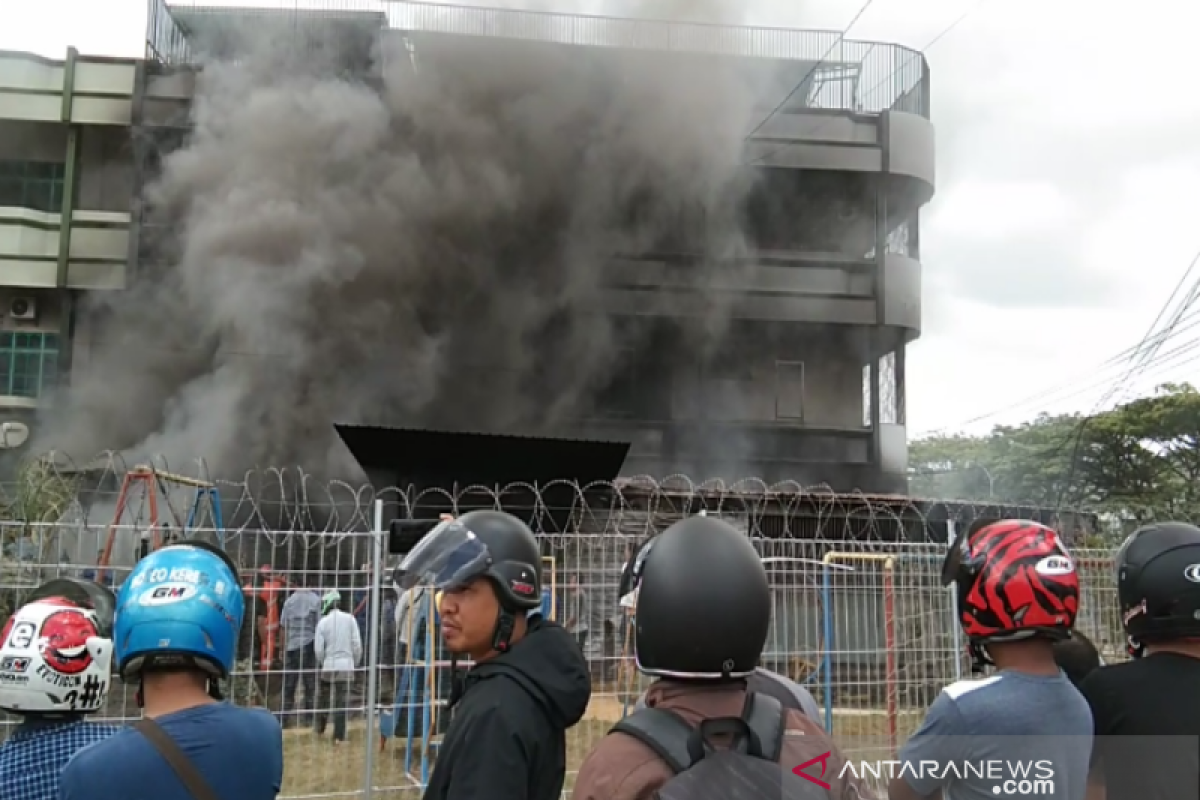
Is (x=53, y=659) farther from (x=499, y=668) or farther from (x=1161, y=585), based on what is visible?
(x=1161, y=585)

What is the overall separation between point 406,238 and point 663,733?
17.7m

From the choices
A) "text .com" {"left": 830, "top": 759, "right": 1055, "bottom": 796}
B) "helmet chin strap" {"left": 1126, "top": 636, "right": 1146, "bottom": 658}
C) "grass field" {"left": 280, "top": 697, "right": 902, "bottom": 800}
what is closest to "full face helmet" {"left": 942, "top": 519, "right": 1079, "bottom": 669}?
"text .com" {"left": 830, "top": 759, "right": 1055, "bottom": 796}

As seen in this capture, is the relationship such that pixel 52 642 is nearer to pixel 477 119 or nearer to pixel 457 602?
pixel 457 602

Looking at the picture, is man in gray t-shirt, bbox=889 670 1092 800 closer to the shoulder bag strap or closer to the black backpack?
the black backpack

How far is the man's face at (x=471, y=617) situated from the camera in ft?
7.52

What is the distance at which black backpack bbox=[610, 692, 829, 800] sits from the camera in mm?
1486

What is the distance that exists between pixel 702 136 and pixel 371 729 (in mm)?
16060

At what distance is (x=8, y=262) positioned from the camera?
18.9 m

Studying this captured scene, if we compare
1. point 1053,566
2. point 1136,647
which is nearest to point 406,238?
point 1136,647

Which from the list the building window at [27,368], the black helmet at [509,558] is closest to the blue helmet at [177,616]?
the black helmet at [509,558]

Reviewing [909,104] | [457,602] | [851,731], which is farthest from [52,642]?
[909,104]

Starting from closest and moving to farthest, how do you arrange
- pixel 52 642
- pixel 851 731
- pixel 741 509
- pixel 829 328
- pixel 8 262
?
pixel 52 642
pixel 851 731
pixel 741 509
pixel 8 262
pixel 829 328

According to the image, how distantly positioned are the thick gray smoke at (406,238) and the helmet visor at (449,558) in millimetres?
15034

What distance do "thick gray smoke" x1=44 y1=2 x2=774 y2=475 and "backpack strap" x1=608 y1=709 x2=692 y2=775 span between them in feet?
52.2
